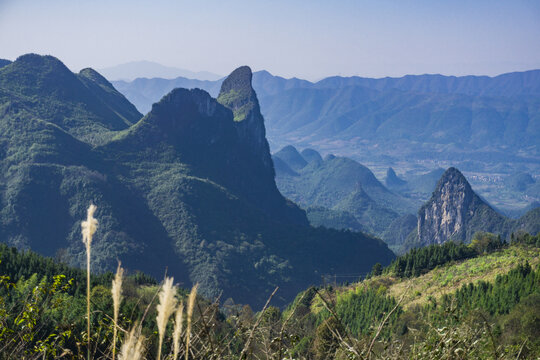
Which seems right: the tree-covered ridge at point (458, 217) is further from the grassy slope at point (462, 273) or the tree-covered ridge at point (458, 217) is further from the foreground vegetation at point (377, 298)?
the grassy slope at point (462, 273)

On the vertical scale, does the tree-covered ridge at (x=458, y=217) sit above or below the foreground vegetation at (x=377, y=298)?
below

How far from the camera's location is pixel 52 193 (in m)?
84.3

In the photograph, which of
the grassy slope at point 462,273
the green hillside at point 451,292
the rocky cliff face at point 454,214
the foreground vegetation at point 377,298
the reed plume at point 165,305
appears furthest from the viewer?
the rocky cliff face at point 454,214

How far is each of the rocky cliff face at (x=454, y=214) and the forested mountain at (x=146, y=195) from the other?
38143 millimetres

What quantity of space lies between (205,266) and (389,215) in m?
130

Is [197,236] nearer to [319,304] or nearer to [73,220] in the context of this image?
[73,220]

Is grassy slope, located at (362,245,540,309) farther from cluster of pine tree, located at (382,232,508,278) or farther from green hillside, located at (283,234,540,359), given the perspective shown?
cluster of pine tree, located at (382,232,508,278)

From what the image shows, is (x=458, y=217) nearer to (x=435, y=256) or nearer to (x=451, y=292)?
(x=435, y=256)

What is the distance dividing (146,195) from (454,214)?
8555 cm

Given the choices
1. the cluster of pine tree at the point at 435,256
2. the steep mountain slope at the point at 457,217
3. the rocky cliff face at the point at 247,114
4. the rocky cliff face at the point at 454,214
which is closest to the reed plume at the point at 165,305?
the cluster of pine tree at the point at 435,256

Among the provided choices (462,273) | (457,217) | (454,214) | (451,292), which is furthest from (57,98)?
(457,217)


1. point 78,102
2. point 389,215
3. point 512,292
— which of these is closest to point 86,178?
point 78,102

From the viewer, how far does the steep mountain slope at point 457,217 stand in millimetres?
123062

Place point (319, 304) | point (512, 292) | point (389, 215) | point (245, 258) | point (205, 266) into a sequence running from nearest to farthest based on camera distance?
1. point (512, 292)
2. point (319, 304)
3. point (205, 266)
4. point (245, 258)
5. point (389, 215)
